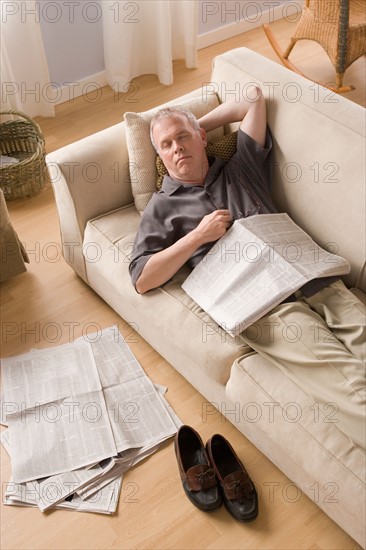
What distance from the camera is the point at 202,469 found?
204cm

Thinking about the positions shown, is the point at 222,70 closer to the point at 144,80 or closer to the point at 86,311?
the point at 86,311

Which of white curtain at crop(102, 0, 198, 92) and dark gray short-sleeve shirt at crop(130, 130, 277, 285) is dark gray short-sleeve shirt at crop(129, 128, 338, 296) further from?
white curtain at crop(102, 0, 198, 92)

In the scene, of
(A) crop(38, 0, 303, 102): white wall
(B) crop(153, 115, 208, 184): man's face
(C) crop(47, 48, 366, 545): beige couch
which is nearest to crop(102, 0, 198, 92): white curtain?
(A) crop(38, 0, 303, 102): white wall

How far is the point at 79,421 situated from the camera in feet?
7.27

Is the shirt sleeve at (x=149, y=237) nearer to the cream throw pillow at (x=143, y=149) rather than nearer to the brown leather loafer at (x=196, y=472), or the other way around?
the cream throw pillow at (x=143, y=149)

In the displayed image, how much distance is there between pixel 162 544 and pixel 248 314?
707 millimetres

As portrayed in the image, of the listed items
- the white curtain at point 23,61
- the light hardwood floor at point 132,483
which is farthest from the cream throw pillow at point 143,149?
the white curtain at point 23,61

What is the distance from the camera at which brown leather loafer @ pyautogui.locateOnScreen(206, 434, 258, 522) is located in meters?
1.98

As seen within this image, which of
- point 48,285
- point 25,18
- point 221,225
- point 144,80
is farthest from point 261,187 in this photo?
point 144,80

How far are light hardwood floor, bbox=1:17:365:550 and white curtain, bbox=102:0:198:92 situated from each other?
92cm

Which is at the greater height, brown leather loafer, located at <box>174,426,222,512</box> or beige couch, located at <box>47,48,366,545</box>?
beige couch, located at <box>47,48,366,545</box>

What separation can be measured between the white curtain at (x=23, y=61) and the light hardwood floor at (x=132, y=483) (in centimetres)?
58

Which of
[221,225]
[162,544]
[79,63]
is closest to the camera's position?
[162,544]

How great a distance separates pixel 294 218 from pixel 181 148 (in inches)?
17.5
